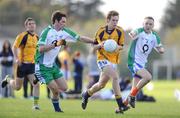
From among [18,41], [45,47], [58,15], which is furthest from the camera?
[18,41]

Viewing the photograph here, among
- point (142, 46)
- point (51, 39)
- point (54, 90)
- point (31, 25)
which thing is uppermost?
point (31, 25)

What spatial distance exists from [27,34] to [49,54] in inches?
119

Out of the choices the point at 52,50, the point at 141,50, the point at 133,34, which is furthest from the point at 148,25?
the point at 52,50

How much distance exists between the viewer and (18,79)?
2048cm

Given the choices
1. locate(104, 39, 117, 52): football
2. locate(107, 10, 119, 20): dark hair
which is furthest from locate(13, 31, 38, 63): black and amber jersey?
locate(104, 39, 117, 52): football

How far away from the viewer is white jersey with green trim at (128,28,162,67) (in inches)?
719

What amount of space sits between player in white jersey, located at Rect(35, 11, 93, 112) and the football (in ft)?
1.41

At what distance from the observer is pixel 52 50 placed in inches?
677

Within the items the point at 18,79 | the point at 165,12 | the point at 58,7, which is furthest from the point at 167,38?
the point at 18,79

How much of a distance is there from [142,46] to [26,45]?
371cm

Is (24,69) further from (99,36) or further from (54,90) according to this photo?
(99,36)

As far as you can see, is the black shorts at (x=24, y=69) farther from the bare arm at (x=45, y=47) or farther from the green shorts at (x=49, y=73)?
the bare arm at (x=45, y=47)

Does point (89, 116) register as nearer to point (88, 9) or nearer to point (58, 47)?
point (58, 47)

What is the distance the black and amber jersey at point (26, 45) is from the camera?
793 inches
